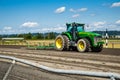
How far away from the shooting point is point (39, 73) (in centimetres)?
935

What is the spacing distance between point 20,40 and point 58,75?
37414mm

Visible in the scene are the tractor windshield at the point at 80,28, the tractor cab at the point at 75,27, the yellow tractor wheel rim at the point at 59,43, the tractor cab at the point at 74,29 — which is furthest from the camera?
the yellow tractor wheel rim at the point at 59,43

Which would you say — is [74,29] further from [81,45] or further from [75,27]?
[81,45]

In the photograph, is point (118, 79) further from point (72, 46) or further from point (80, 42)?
point (72, 46)

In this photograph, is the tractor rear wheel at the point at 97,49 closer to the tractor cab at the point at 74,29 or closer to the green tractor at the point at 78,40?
the green tractor at the point at 78,40

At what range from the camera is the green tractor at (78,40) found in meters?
19.4

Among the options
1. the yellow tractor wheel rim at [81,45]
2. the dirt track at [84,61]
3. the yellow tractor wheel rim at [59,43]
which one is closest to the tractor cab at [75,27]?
the yellow tractor wheel rim at [59,43]

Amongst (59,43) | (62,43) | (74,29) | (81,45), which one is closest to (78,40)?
(81,45)

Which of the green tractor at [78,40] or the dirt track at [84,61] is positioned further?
the green tractor at [78,40]

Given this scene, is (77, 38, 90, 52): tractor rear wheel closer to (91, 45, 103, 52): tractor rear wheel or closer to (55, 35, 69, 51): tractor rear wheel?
(91, 45, 103, 52): tractor rear wheel

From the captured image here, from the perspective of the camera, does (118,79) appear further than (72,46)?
No

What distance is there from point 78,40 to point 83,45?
3.20ft

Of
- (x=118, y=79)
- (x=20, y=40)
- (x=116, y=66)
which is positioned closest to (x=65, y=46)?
(x=116, y=66)

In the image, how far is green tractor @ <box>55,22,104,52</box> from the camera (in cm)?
1939
